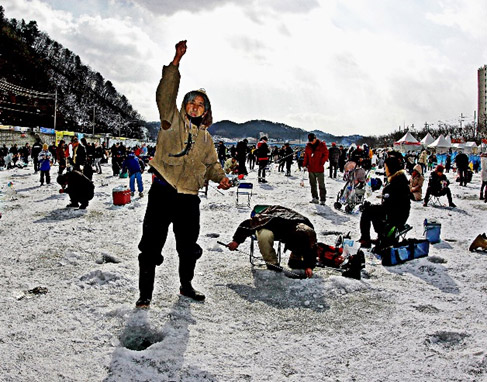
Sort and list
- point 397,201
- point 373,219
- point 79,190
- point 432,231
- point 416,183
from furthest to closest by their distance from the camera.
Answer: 1. point 416,183
2. point 79,190
3. point 432,231
4. point 373,219
5. point 397,201

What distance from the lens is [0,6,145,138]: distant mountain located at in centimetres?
5678

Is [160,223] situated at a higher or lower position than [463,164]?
lower

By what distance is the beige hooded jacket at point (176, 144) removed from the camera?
3232 mm

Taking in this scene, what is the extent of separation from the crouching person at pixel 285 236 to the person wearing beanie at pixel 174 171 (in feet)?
4.19

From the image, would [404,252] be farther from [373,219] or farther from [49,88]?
[49,88]

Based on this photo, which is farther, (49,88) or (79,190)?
(49,88)

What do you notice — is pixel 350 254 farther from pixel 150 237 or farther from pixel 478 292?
pixel 150 237

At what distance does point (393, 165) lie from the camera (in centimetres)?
626

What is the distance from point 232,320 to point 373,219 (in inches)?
141

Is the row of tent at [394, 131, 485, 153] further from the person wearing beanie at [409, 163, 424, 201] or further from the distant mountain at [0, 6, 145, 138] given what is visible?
the distant mountain at [0, 6, 145, 138]

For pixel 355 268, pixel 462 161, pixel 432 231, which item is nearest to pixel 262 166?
pixel 462 161

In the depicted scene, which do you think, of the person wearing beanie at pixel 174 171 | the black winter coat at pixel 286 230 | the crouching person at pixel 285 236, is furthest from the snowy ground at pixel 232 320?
the person wearing beanie at pixel 174 171

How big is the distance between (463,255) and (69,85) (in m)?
91.4

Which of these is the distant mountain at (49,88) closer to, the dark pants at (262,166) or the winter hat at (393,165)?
the dark pants at (262,166)
